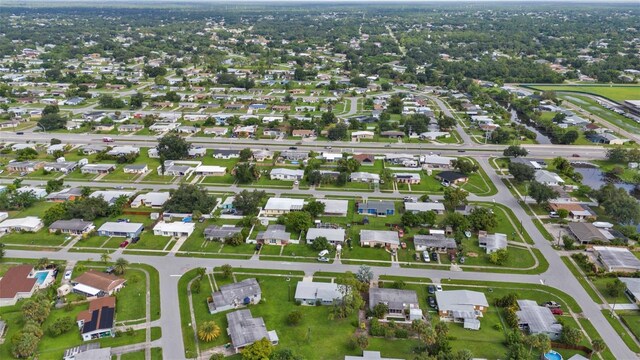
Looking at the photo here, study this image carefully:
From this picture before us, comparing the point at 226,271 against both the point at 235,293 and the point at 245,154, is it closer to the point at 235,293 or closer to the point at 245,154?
the point at 235,293

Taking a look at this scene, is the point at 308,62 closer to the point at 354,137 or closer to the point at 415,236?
the point at 354,137

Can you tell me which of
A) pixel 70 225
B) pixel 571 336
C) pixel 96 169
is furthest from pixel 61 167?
pixel 571 336

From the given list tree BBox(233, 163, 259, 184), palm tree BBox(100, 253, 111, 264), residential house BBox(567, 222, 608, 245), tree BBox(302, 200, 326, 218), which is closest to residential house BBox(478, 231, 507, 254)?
residential house BBox(567, 222, 608, 245)

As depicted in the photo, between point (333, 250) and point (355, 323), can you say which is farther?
point (333, 250)

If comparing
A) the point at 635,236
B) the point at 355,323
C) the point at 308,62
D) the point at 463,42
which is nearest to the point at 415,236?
the point at 355,323

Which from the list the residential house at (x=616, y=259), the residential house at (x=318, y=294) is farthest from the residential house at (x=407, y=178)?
the residential house at (x=318, y=294)
